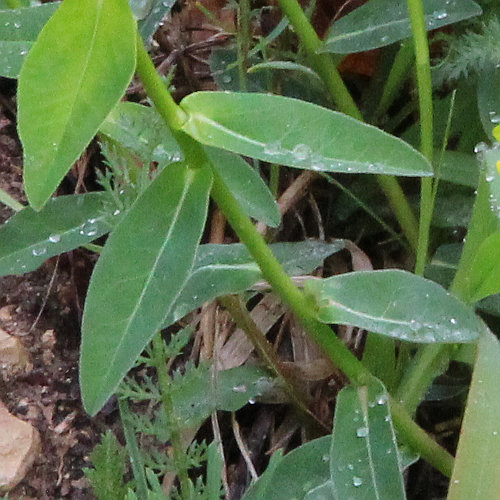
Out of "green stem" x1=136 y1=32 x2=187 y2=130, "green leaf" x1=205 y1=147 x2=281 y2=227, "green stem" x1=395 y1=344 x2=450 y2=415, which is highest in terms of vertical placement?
"green stem" x1=136 y1=32 x2=187 y2=130

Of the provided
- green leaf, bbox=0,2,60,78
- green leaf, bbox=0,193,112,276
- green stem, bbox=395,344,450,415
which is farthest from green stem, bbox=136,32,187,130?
green stem, bbox=395,344,450,415

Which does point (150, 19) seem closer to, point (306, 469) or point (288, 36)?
point (288, 36)

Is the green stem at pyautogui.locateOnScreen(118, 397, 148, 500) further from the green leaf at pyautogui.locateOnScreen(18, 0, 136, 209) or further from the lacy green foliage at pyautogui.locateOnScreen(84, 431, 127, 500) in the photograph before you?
the green leaf at pyautogui.locateOnScreen(18, 0, 136, 209)

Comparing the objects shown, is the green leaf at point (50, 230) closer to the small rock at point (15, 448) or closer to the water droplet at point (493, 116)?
the small rock at point (15, 448)

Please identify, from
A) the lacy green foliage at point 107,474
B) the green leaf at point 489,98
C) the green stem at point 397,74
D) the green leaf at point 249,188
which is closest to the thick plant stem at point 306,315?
the green leaf at point 249,188

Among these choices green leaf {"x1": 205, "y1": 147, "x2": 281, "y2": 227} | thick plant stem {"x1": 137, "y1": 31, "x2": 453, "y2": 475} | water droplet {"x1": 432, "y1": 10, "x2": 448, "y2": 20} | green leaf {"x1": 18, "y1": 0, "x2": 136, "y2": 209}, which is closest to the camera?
green leaf {"x1": 18, "y1": 0, "x2": 136, "y2": 209}

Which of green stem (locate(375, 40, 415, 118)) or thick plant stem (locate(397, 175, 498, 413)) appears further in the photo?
green stem (locate(375, 40, 415, 118))

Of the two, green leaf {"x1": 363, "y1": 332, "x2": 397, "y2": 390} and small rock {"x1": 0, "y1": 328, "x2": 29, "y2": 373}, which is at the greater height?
small rock {"x1": 0, "y1": 328, "x2": 29, "y2": 373}
